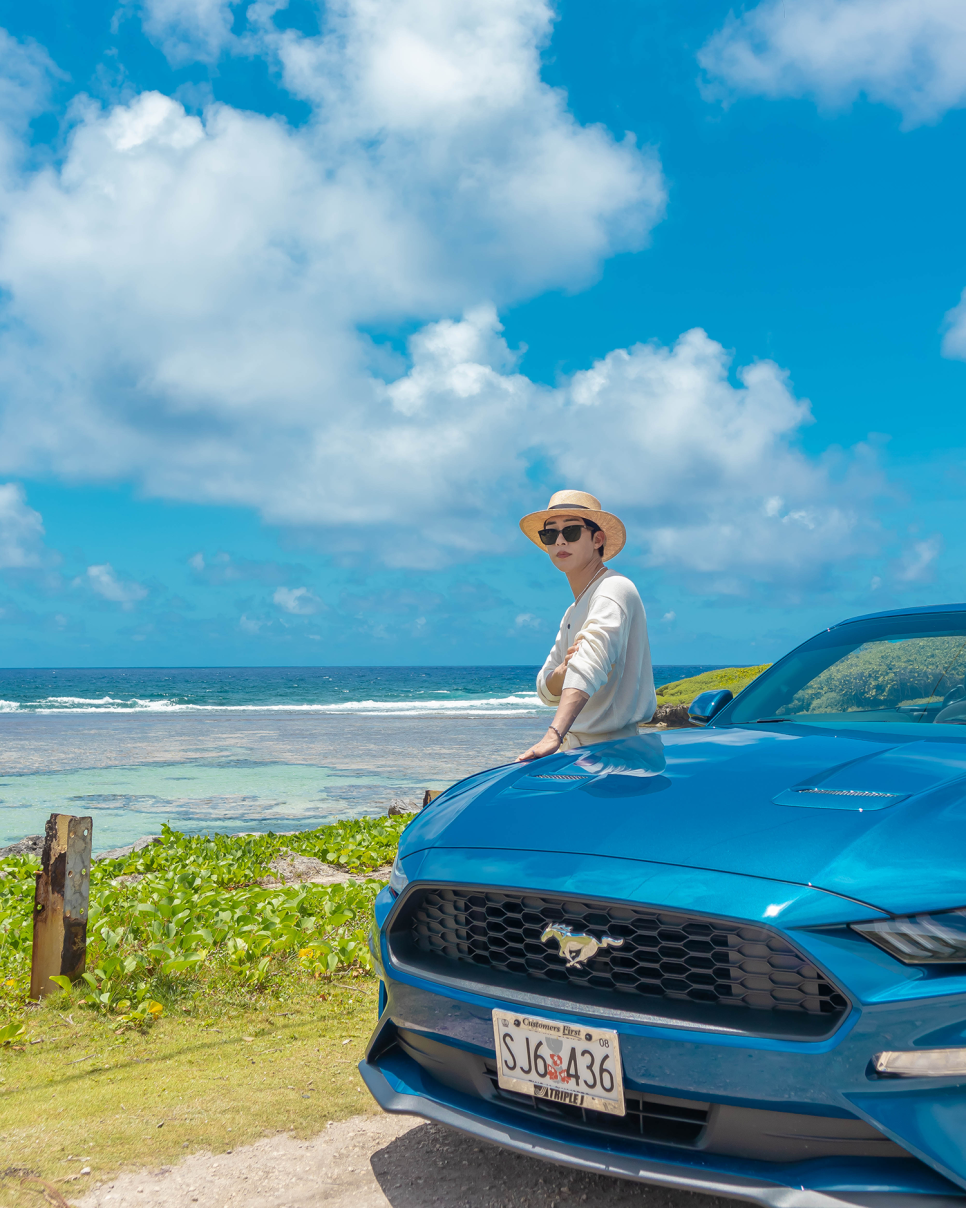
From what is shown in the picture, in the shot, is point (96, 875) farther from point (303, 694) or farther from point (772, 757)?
point (303, 694)

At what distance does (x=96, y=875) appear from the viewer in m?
6.80

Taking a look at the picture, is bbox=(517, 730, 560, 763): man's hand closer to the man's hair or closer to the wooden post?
the man's hair

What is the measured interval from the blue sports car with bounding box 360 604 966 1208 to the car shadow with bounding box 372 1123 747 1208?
16.2 inches

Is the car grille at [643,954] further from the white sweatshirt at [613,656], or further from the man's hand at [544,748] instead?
the white sweatshirt at [613,656]

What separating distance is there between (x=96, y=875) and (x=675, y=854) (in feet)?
19.3

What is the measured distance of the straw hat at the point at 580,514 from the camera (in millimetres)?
4117

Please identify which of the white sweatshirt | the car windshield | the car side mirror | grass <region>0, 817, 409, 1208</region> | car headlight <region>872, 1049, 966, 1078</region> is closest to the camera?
car headlight <region>872, 1049, 966, 1078</region>

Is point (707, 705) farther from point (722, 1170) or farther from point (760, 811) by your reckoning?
point (722, 1170)

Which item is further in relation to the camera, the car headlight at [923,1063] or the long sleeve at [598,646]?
the long sleeve at [598,646]

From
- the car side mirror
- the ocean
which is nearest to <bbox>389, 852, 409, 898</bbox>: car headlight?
the car side mirror

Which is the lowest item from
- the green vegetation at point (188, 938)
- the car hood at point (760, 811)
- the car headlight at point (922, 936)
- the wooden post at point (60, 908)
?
the green vegetation at point (188, 938)

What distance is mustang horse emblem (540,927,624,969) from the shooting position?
6.95 ft

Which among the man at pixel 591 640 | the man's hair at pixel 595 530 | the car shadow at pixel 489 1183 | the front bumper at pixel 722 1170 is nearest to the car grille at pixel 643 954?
the front bumper at pixel 722 1170

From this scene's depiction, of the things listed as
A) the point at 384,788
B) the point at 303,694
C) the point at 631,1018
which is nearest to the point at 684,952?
the point at 631,1018
